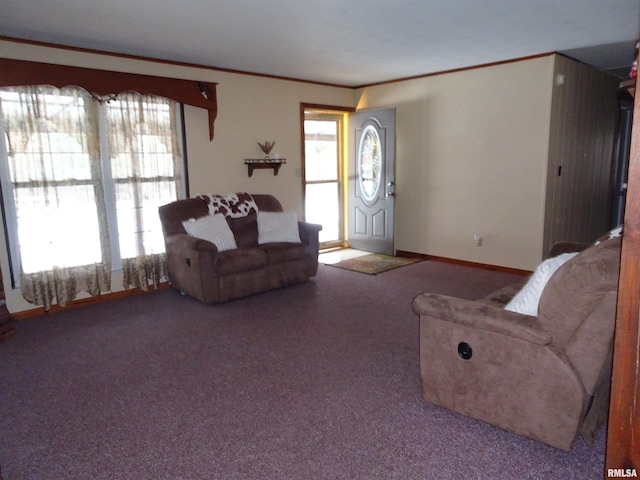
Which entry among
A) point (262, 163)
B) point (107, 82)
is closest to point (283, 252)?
point (262, 163)

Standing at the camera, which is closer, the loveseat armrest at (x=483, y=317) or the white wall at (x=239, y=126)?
the loveseat armrest at (x=483, y=317)

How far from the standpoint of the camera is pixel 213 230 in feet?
15.3

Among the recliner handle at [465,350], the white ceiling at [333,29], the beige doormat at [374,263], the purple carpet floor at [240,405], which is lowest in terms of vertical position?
the purple carpet floor at [240,405]

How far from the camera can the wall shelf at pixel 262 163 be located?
18.3ft

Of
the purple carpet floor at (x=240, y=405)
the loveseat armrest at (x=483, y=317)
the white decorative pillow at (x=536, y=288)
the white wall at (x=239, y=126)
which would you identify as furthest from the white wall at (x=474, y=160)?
the loveseat armrest at (x=483, y=317)

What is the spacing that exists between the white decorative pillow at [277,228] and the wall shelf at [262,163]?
0.77m

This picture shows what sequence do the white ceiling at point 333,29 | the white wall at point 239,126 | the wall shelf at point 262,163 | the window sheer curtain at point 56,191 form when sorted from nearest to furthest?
the white ceiling at point 333,29 < the window sheer curtain at point 56,191 < the white wall at point 239,126 < the wall shelf at point 262,163

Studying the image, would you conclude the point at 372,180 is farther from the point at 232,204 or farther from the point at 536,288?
the point at 536,288

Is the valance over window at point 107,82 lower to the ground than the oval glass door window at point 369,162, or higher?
higher

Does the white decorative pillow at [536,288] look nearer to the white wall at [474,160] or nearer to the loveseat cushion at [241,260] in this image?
the loveseat cushion at [241,260]

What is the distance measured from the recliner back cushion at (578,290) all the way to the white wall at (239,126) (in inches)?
161

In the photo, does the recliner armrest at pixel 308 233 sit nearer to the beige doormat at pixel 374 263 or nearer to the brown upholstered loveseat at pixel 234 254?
the brown upholstered loveseat at pixel 234 254

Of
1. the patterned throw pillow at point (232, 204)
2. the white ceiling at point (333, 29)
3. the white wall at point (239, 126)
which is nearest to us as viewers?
the white ceiling at point (333, 29)

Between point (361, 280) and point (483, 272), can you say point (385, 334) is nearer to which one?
point (361, 280)
